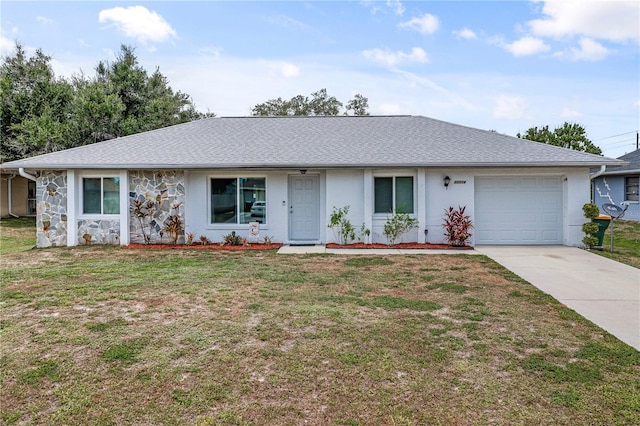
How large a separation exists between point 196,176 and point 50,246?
15.6 feet

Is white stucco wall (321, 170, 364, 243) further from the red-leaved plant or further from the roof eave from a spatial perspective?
the red-leaved plant

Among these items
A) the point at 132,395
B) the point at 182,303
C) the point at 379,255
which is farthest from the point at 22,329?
the point at 379,255

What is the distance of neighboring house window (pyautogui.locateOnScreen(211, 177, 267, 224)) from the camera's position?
11.9m

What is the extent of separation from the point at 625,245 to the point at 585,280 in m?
6.24

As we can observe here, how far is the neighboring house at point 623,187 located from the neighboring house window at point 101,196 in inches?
797

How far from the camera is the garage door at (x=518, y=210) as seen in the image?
37.7 ft

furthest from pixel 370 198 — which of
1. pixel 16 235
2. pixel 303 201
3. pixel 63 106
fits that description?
pixel 63 106

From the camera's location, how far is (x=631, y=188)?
61.0 feet

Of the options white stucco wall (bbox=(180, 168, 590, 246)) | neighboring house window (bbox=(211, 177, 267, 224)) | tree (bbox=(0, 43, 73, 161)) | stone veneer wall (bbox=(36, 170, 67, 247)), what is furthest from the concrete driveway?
tree (bbox=(0, 43, 73, 161))

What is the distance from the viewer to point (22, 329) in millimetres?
4461

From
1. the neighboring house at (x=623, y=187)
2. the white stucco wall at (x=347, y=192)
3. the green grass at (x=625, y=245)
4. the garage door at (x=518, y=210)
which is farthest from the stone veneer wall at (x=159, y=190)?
the neighboring house at (x=623, y=187)

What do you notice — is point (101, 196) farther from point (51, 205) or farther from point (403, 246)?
point (403, 246)

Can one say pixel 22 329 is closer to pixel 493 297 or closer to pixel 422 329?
pixel 422 329

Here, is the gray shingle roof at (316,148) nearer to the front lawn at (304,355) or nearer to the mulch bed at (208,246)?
the mulch bed at (208,246)
